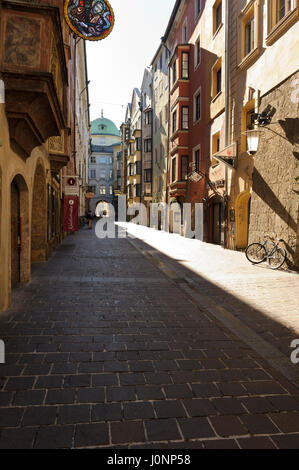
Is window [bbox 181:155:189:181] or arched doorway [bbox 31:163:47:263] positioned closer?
arched doorway [bbox 31:163:47:263]

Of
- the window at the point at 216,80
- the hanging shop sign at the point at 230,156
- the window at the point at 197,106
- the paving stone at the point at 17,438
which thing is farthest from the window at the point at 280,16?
the paving stone at the point at 17,438

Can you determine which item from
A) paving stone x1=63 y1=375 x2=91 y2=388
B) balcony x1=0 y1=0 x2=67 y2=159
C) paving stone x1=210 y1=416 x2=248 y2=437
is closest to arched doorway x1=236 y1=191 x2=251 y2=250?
balcony x1=0 y1=0 x2=67 y2=159

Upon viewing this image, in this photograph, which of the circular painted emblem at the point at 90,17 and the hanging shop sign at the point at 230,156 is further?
the hanging shop sign at the point at 230,156

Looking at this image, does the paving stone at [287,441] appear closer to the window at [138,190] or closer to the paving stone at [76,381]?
the paving stone at [76,381]

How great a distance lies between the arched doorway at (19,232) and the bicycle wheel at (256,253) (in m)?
7.32

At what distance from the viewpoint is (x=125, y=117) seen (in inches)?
2675

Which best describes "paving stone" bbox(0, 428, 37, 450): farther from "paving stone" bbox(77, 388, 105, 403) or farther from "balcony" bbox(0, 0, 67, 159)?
"balcony" bbox(0, 0, 67, 159)

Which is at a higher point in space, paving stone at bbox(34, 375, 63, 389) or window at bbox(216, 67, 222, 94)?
window at bbox(216, 67, 222, 94)

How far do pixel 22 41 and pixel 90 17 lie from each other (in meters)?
5.64

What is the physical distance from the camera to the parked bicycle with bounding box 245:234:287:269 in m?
10.7

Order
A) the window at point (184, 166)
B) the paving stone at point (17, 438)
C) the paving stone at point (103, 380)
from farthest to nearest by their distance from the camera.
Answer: the window at point (184, 166)
the paving stone at point (103, 380)
the paving stone at point (17, 438)

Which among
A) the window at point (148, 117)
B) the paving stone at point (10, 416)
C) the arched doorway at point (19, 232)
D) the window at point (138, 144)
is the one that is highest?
the window at point (148, 117)

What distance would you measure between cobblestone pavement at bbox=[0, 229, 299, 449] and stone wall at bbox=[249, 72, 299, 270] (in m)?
5.67

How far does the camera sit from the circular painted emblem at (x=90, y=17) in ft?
32.2
